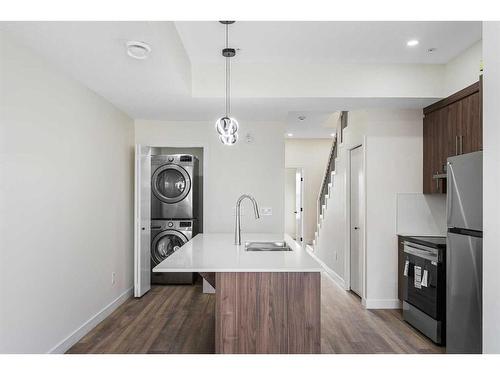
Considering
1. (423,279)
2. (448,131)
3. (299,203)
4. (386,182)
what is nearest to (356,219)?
(386,182)

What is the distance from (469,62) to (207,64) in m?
2.33

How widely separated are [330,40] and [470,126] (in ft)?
4.55

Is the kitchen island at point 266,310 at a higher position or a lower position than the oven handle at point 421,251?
lower

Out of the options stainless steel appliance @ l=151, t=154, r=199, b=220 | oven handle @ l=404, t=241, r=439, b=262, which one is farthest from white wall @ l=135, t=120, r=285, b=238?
oven handle @ l=404, t=241, r=439, b=262

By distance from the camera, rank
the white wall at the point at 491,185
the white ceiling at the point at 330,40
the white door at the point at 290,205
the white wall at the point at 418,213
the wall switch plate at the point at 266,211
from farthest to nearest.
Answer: the white door at the point at 290,205 < the wall switch plate at the point at 266,211 < the white wall at the point at 418,213 < the white ceiling at the point at 330,40 < the white wall at the point at 491,185

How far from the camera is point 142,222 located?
4.38 metres

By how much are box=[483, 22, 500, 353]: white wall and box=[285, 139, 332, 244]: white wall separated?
6.87 metres

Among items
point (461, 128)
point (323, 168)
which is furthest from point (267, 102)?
point (323, 168)

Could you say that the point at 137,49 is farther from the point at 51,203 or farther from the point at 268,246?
the point at 268,246

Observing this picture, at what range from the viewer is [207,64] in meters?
3.51

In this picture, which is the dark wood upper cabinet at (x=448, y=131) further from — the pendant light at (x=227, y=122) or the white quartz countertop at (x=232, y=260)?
the pendant light at (x=227, y=122)

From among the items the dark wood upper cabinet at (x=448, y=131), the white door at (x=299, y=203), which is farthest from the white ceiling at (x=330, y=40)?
the white door at (x=299, y=203)

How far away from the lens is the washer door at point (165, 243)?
500 centimetres

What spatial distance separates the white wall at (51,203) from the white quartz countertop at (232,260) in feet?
2.90
